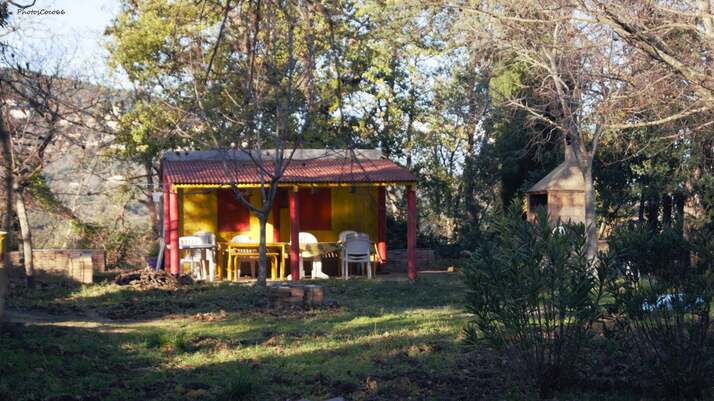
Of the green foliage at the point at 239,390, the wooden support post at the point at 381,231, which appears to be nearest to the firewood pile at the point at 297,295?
the green foliage at the point at 239,390

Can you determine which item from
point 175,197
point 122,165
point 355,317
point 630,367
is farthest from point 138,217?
point 630,367

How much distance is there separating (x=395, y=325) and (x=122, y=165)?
19278mm

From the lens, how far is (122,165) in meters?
27.7

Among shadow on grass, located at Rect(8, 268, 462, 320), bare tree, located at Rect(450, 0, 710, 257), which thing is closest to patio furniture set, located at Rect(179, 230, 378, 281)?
shadow on grass, located at Rect(8, 268, 462, 320)

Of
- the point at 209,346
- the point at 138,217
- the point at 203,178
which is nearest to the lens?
the point at 209,346

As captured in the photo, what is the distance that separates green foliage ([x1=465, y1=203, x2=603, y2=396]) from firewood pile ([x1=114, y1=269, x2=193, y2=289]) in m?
10.5

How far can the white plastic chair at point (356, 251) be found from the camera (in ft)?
61.9

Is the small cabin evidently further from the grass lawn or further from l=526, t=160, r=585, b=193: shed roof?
the grass lawn

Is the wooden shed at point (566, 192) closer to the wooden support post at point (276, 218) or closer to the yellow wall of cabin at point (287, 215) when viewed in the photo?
the yellow wall of cabin at point (287, 215)

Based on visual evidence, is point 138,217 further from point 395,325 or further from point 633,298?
point 633,298

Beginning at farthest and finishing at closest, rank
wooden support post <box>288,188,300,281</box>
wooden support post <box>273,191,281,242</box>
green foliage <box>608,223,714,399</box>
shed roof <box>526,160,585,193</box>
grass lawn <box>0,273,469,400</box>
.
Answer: wooden support post <box>273,191,281,242</box> → shed roof <box>526,160,585,193</box> → wooden support post <box>288,188,300,281</box> → grass lawn <box>0,273,469,400</box> → green foliage <box>608,223,714,399</box>

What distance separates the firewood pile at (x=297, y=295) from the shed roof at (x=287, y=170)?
169 inches

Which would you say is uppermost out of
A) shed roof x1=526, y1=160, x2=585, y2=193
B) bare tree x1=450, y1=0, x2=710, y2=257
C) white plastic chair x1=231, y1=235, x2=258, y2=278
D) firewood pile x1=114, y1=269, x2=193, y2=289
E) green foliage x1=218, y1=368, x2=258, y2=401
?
bare tree x1=450, y1=0, x2=710, y2=257

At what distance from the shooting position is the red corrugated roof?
59.9ft
